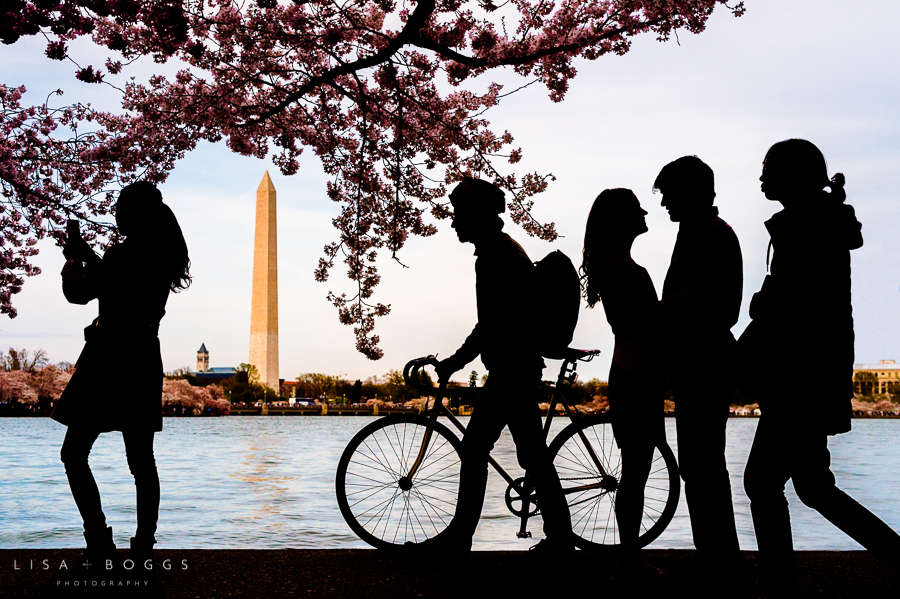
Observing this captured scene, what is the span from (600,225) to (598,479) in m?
1.63

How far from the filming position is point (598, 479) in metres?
4.38

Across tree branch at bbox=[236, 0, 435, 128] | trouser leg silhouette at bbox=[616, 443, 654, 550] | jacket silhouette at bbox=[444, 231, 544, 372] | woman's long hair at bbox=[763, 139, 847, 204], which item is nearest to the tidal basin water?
jacket silhouette at bbox=[444, 231, 544, 372]

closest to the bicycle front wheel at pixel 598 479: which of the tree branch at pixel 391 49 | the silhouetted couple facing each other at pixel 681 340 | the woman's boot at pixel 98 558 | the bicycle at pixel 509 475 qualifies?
the bicycle at pixel 509 475

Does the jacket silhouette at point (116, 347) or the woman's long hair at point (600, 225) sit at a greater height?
the woman's long hair at point (600, 225)

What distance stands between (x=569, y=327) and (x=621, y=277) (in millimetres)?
528

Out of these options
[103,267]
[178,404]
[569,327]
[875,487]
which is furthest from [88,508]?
[178,404]

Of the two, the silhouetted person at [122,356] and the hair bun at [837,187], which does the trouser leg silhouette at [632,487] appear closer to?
the hair bun at [837,187]

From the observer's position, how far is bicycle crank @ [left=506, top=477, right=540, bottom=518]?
408cm

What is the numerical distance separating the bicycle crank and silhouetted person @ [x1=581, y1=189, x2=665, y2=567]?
2.32ft

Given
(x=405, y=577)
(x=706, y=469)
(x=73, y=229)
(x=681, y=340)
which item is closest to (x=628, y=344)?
(x=681, y=340)

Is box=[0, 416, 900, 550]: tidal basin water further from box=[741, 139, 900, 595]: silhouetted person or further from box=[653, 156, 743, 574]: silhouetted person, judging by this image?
box=[741, 139, 900, 595]: silhouetted person

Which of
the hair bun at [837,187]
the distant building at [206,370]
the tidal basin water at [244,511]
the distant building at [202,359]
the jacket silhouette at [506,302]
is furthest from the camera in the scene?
the distant building at [202,359]

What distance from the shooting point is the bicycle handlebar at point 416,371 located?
13.3 feet

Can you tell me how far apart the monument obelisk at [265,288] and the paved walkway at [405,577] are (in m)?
33.7
